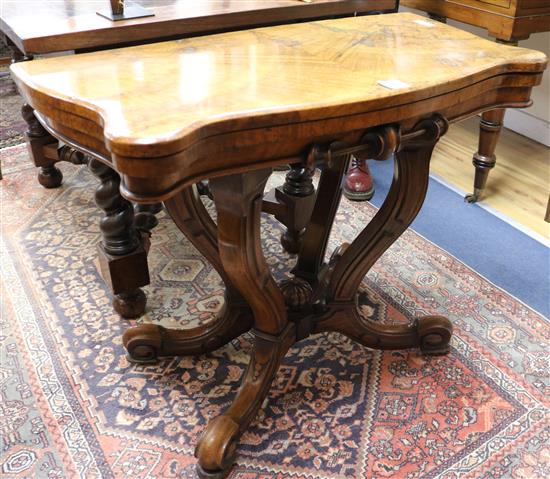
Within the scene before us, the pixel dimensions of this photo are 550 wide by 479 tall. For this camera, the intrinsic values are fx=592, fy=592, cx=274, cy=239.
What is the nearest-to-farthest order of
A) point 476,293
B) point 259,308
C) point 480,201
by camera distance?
point 259,308 < point 476,293 < point 480,201

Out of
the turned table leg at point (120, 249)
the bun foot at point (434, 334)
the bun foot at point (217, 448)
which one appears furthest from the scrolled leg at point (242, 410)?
the turned table leg at point (120, 249)

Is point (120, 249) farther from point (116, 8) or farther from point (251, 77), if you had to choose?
point (251, 77)

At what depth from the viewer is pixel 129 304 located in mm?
1781

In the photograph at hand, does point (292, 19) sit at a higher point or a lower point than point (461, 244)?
higher

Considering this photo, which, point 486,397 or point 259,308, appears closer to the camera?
point 259,308

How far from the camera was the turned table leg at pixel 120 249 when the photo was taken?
1.60 metres

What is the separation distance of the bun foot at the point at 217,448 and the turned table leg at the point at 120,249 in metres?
0.57

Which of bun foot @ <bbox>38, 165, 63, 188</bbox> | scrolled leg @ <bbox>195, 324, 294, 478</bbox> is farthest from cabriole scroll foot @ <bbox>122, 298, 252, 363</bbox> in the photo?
bun foot @ <bbox>38, 165, 63, 188</bbox>

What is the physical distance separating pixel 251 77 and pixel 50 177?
1729 millimetres

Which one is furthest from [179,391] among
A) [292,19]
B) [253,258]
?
[292,19]

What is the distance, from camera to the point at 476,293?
192 centimetres

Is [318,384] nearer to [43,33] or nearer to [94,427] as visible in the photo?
[94,427]

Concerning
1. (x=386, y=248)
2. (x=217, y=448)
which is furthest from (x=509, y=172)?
(x=217, y=448)

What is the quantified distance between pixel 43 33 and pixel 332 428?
118 centimetres
